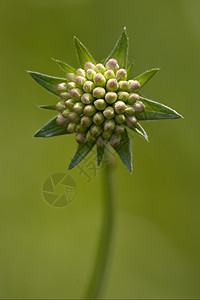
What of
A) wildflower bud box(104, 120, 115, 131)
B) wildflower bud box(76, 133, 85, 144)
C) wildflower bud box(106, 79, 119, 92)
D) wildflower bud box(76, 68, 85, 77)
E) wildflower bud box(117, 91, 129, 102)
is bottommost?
wildflower bud box(76, 133, 85, 144)

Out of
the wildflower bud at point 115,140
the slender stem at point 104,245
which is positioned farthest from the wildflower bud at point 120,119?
the slender stem at point 104,245

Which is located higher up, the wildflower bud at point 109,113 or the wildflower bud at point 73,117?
the wildflower bud at point 73,117

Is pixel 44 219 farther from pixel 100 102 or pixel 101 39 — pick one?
pixel 100 102

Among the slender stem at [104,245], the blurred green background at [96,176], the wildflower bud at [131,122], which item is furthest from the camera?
the blurred green background at [96,176]

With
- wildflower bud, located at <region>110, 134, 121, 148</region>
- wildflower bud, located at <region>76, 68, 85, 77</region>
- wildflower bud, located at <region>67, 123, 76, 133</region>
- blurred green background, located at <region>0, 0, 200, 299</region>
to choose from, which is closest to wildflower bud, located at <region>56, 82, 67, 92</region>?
wildflower bud, located at <region>76, 68, 85, 77</region>

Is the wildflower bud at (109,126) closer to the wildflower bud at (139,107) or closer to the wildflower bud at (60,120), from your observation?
the wildflower bud at (139,107)

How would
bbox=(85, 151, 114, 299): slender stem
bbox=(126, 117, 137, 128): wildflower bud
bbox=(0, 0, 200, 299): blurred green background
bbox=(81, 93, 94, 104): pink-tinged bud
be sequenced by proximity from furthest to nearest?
1. bbox=(0, 0, 200, 299): blurred green background
2. bbox=(85, 151, 114, 299): slender stem
3. bbox=(81, 93, 94, 104): pink-tinged bud
4. bbox=(126, 117, 137, 128): wildflower bud

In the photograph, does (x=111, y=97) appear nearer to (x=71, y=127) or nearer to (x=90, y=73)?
(x=90, y=73)

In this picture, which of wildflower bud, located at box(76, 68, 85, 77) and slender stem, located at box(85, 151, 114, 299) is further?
slender stem, located at box(85, 151, 114, 299)

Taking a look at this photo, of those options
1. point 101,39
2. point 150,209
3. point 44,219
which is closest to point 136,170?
point 150,209

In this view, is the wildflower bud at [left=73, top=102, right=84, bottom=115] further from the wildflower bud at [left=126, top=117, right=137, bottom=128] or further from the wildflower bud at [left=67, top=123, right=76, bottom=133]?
the wildflower bud at [left=126, top=117, right=137, bottom=128]
